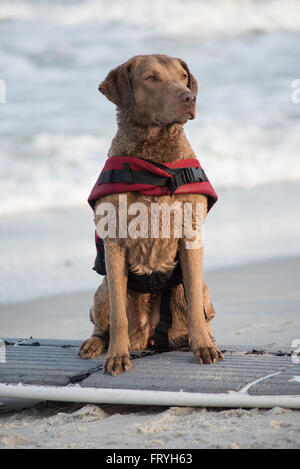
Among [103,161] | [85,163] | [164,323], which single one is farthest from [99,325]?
[103,161]

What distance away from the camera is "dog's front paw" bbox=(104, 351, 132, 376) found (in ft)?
12.0

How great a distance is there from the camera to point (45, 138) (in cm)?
1577

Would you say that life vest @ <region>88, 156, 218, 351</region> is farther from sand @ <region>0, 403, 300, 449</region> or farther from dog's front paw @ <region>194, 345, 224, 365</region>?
sand @ <region>0, 403, 300, 449</region>

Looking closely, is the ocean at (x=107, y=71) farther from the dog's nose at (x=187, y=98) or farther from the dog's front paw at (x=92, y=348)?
the dog's nose at (x=187, y=98)

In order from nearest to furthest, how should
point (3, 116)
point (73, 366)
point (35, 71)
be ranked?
point (73, 366) < point (3, 116) < point (35, 71)

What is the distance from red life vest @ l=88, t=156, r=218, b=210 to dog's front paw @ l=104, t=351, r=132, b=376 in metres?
0.96

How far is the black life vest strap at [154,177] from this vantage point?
3756mm

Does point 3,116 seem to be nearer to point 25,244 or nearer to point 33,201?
point 33,201

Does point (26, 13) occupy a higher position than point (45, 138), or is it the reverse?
point (26, 13)

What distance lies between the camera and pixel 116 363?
369 centimetres

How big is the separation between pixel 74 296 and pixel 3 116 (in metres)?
11.0

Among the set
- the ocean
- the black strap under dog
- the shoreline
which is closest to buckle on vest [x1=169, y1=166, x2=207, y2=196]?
the black strap under dog

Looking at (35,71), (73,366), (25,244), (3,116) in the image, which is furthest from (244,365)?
(35,71)

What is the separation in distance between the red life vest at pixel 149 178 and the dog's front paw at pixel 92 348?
99 cm
